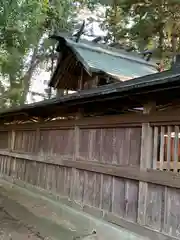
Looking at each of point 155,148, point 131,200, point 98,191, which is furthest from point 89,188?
point 155,148

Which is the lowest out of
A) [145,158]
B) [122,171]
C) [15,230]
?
[15,230]

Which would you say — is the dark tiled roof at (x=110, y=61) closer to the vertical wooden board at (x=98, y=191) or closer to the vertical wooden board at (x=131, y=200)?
the vertical wooden board at (x=98, y=191)

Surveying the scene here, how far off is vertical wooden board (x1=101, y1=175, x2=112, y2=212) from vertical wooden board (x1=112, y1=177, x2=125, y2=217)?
0.11m

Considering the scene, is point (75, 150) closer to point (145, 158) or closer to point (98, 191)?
point (98, 191)

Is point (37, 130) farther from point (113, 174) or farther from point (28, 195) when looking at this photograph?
point (113, 174)

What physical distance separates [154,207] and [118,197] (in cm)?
87

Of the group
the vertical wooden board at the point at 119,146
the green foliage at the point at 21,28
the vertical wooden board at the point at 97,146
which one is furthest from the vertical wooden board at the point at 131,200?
the green foliage at the point at 21,28

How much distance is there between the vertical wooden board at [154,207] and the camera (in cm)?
439

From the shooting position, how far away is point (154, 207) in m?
4.48

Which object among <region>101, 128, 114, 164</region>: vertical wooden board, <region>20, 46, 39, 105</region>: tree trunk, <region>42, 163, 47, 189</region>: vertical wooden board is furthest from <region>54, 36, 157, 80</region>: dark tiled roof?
<region>20, 46, 39, 105</region>: tree trunk

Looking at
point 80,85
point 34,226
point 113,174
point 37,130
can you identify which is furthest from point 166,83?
point 80,85

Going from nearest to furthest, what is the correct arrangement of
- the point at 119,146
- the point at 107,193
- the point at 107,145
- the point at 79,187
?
1. the point at 119,146
2. the point at 107,193
3. the point at 107,145
4. the point at 79,187

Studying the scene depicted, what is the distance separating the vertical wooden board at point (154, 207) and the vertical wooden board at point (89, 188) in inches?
58.9

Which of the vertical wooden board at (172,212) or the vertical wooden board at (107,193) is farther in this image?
the vertical wooden board at (107,193)
